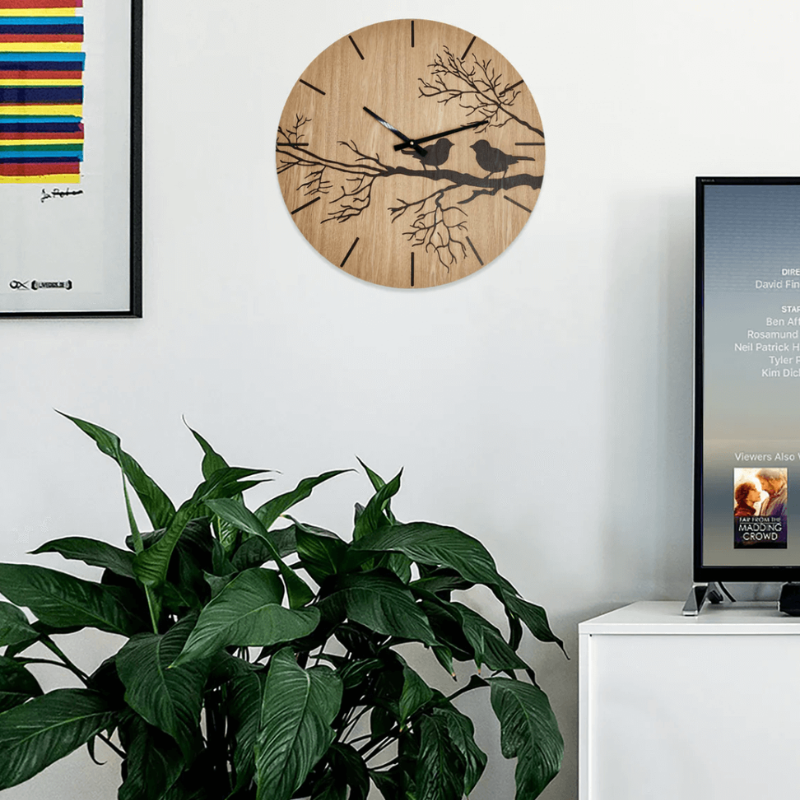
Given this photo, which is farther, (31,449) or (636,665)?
(31,449)

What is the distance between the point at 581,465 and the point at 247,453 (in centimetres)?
64

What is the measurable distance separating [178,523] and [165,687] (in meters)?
0.21

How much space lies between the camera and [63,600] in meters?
1.14

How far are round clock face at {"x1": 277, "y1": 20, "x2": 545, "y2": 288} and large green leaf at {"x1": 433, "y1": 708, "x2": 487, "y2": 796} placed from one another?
83cm

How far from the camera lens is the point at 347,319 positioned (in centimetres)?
172

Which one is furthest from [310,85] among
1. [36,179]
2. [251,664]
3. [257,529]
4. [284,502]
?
[251,664]

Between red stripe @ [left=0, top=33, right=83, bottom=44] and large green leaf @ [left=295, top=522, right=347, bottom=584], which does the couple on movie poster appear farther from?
red stripe @ [left=0, top=33, right=83, bottom=44]

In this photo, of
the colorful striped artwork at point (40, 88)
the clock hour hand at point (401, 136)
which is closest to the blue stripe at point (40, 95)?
the colorful striped artwork at point (40, 88)

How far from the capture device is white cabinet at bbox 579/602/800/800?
131 cm

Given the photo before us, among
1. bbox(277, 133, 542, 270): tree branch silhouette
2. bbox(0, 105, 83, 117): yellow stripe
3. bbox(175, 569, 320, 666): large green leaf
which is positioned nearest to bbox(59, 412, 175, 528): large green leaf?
bbox(175, 569, 320, 666): large green leaf

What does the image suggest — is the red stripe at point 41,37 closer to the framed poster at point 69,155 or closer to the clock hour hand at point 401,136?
the framed poster at point 69,155

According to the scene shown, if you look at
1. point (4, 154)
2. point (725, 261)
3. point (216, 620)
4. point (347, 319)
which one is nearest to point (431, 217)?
point (347, 319)

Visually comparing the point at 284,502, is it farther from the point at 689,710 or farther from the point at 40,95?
the point at 40,95

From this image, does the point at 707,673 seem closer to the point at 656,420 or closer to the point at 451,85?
the point at 656,420
